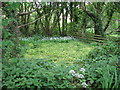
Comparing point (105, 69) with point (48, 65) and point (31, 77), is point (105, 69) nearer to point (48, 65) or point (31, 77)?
point (48, 65)

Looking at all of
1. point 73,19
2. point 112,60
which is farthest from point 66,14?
point 112,60

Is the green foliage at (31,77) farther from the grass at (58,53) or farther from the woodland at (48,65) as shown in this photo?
the grass at (58,53)

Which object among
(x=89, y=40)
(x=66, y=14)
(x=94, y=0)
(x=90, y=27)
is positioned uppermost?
(x=94, y=0)

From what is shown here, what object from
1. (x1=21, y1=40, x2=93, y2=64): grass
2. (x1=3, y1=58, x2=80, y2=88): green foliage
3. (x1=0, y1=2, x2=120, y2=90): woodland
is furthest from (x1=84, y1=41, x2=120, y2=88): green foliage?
(x1=21, y1=40, x2=93, y2=64): grass

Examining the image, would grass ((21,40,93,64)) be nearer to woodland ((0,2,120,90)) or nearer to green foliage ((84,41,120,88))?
woodland ((0,2,120,90))

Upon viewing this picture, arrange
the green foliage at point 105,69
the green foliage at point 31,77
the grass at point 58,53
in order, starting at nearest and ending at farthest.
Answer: the green foliage at point 31,77 → the green foliage at point 105,69 → the grass at point 58,53

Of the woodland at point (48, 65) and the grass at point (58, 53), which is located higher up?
the woodland at point (48, 65)

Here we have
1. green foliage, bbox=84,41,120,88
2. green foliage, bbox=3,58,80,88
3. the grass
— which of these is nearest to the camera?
green foliage, bbox=3,58,80,88

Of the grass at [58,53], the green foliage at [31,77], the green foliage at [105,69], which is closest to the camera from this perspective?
the green foliage at [31,77]

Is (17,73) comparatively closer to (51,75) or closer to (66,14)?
(51,75)

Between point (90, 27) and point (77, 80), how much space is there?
7755 mm

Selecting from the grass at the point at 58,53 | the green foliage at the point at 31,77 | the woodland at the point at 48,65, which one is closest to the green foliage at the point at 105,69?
the woodland at the point at 48,65

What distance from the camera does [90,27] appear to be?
970 cm

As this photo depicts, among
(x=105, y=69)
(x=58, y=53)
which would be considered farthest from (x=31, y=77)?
(x=58, y=53)
